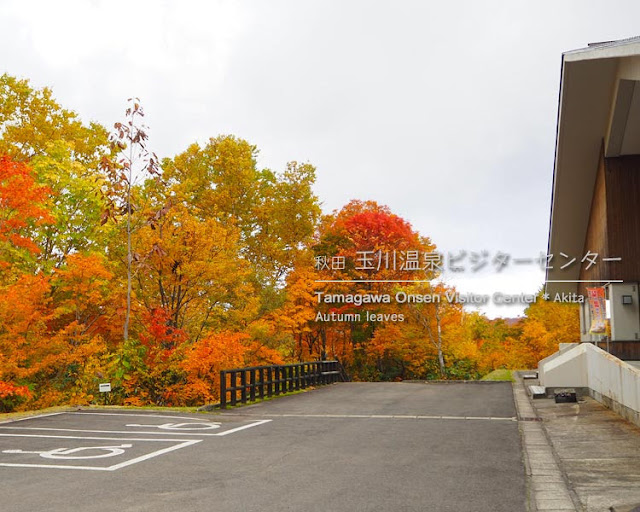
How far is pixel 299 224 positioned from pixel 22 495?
2878 cm

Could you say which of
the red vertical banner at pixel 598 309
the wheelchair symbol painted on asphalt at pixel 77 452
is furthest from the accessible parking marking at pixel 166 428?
the red vertical banner at pixel 598 309

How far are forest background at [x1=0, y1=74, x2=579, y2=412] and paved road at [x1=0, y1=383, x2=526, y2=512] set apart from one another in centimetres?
483

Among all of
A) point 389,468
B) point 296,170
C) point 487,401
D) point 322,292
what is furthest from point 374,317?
point 389,468

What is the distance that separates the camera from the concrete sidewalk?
524 centimetres

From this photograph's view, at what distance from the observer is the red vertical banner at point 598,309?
17.3 metres

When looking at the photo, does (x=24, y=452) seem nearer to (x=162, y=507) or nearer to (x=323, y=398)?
(x=162, y=507)

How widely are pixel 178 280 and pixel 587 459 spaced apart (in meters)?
15.7

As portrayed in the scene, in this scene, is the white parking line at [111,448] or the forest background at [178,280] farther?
the forest background at [178,280]

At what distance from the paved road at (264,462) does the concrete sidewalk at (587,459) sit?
33 cm

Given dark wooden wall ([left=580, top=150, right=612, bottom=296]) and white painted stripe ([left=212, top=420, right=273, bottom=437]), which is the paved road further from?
dark wooden wall ([left=580, top=150, right=612, bottom=296])

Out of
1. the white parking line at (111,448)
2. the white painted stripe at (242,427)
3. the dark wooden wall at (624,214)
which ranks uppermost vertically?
the dark wooden wall at (624,214)

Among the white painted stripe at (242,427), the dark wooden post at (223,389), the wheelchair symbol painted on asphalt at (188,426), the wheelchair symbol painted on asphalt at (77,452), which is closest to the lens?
the wheelchair symbol painted on asphalt at (77,452)

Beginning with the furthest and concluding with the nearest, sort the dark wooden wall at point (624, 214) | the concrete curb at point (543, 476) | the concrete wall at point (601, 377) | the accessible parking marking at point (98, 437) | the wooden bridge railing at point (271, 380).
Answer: the dark wooden wall at point (624, 214) → the wooden bridge railing at point (271, 380) → the concrete wall at point (601, 377) → the accessible parking marking at point (98, 437) → the concrete curb at point (543, 476)

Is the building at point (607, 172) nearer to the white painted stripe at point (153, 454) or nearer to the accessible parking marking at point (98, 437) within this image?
the white painted stripe at point (153, 454)
